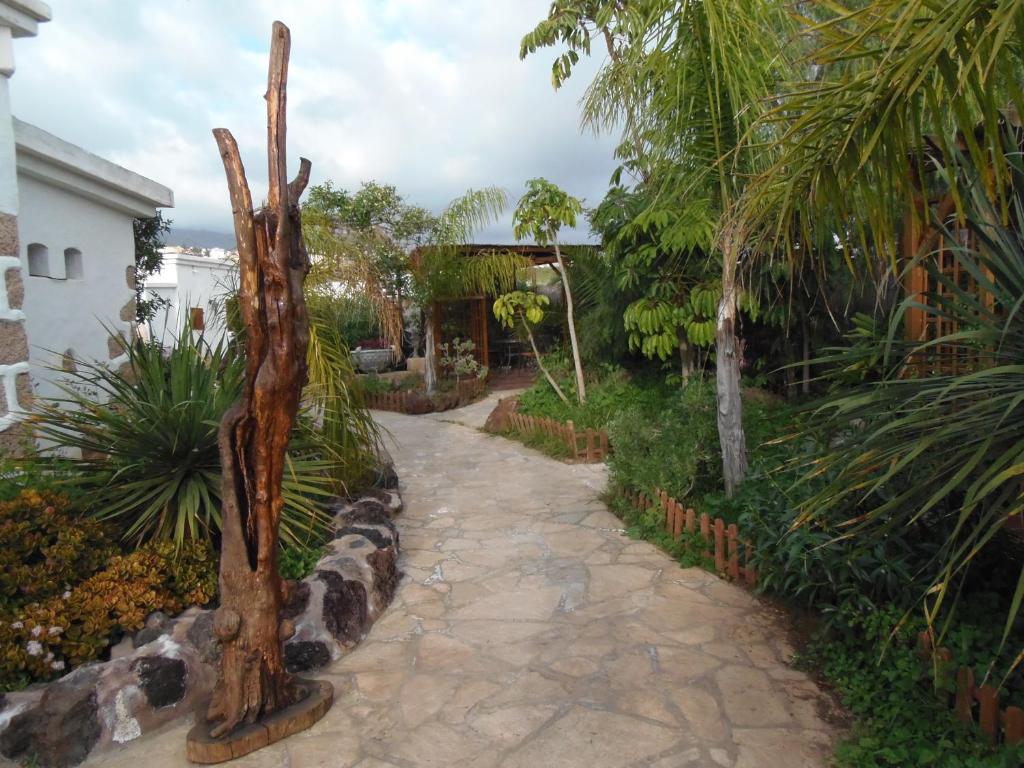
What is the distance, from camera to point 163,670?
3.19 metres

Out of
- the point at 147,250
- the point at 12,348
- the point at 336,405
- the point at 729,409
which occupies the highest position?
the point at 147,250

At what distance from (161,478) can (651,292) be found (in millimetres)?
5928

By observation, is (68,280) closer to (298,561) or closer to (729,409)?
(298,561)

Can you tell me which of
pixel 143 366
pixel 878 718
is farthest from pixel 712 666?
pixel 143 366

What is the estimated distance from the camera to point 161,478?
401 centimetres

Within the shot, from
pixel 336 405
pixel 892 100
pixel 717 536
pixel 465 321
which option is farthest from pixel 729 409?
pixel 465 321

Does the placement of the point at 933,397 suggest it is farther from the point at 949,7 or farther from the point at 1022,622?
the point at 949,7

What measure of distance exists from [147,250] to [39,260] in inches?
141

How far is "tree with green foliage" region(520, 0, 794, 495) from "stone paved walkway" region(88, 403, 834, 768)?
4.20 ft

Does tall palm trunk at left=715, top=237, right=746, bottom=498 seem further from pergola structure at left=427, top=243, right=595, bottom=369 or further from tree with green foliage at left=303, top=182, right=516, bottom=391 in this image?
pergola structure at left=427, top=243, right=595, bottom=369

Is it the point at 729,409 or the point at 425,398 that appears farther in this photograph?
the point at 425,398

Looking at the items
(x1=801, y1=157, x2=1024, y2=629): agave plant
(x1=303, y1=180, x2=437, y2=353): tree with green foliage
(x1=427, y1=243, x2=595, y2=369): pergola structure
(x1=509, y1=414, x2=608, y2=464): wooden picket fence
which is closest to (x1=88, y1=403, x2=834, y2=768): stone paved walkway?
(x1=801, y1=157, x2=1024, y2=629): agave plant

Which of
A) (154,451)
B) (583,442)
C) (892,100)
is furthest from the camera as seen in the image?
(583,442)

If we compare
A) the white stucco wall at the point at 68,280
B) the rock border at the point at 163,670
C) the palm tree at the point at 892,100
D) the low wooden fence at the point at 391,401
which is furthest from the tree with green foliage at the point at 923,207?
the low wooden fence at the point at 391,401
